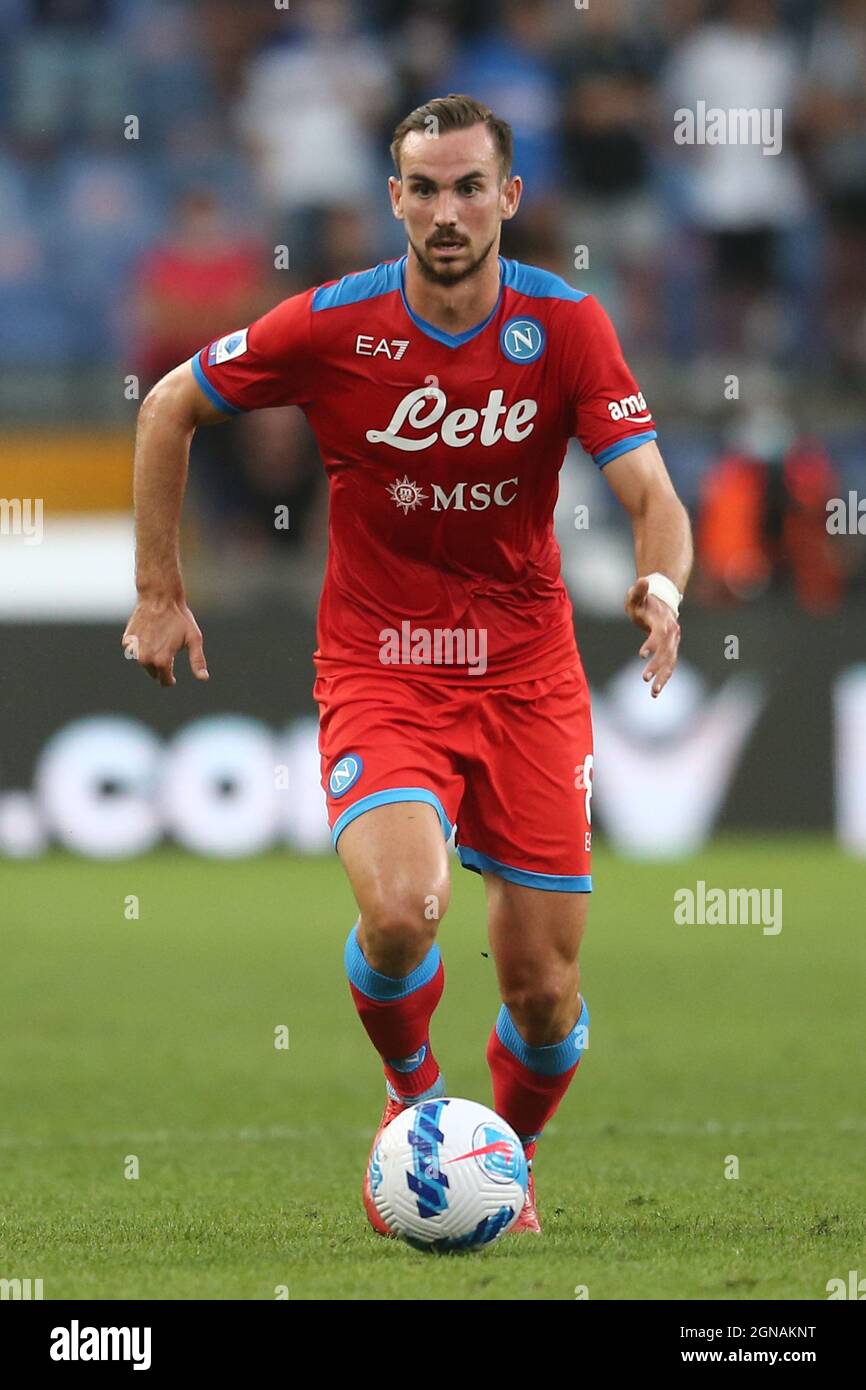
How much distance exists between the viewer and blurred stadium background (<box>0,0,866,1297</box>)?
9.02m

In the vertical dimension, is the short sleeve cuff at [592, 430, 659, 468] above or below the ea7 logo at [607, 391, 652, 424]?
below

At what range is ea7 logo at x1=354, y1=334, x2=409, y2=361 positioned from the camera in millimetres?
5793

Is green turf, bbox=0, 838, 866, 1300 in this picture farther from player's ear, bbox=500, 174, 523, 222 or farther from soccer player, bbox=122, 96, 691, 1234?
player's ear, bbox=500, 174, 523, 222

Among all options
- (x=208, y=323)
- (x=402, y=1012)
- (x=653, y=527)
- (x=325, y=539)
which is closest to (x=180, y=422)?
(x=653, y=527)

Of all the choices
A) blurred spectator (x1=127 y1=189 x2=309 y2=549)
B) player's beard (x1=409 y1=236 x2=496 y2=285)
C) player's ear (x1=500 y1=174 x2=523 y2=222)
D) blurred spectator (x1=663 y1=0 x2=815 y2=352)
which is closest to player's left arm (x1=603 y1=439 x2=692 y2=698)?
player's beard (x1=409 y1=236 x2=496 y2=285)

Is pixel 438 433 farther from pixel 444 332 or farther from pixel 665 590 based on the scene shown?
pixel 665 590

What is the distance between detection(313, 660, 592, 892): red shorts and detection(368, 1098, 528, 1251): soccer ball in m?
0.69

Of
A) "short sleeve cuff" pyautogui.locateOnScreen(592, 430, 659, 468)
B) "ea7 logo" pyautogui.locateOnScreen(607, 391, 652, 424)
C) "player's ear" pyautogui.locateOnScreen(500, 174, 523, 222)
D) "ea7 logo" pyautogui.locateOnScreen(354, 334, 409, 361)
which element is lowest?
"short sleeve cuff" pyautogui.locateOnScreen(592, 430, 659, 468)

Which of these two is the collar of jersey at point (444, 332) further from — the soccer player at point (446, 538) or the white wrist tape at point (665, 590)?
the white wrist tape at point (665, 590)

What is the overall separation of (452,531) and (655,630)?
2.52 ft

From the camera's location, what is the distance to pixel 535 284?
19.3 feet

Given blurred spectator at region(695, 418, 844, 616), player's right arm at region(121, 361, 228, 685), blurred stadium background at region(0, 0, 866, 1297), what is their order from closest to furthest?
1. player's right arm at region(121, 361, 228, 685)
2. blurred stadium background at region(0, 0, 866, 1297)
3. blurred spectator at region(695, 418, 844, 616)

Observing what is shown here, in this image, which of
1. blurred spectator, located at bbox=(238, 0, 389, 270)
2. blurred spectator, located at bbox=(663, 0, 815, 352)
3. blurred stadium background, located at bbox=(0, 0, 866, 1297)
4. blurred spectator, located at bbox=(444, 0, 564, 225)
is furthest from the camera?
blurred spectator, located at bbox=(238, 0, 389, 270)

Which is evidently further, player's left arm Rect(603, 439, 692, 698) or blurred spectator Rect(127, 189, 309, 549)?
blurred spectator Rect(127, 189, 309, 549)
